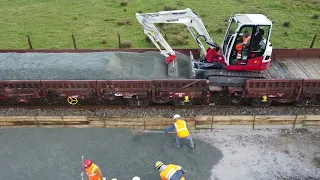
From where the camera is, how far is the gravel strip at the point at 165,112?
37.3ft

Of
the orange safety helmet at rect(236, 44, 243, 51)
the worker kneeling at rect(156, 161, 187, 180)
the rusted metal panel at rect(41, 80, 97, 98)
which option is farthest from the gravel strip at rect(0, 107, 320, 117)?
the worker kneeling at rect(156, 161, 187, 180)

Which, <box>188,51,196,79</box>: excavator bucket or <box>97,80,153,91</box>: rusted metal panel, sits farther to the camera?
<box>188,51,196,79</box>: excavator bucket

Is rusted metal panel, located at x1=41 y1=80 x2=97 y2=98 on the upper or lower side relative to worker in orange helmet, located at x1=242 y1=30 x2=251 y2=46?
lower

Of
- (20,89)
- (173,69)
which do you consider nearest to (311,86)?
(173,69)

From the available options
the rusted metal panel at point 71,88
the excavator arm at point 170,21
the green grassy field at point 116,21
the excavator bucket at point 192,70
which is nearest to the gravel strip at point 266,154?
the excavator bucket at point 192,70

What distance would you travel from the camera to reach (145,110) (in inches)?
454

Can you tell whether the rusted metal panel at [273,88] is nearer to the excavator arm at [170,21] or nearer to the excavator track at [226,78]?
the excavator track at [226,78]

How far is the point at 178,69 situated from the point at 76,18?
475 inches

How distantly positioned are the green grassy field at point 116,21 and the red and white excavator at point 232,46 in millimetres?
5323

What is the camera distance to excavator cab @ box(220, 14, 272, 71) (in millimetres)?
10562

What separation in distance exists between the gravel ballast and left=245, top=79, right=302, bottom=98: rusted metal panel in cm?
256

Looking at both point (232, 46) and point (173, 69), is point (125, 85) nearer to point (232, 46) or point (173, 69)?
point (173, 69)

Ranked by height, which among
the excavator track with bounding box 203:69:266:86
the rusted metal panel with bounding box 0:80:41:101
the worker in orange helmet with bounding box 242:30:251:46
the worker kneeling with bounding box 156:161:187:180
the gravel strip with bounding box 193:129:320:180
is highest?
the worker in orange helmet with bounding box 242:30:251:46

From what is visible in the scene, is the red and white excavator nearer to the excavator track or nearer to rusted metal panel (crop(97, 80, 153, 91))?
the excavator track
